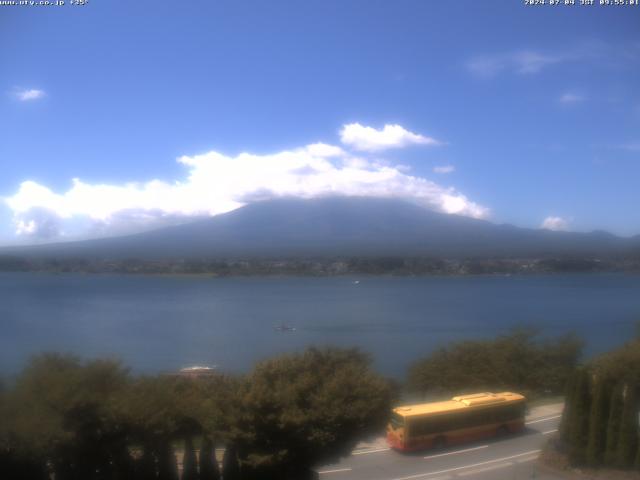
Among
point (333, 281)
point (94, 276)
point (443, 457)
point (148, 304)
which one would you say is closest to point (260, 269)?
point (333, 281)

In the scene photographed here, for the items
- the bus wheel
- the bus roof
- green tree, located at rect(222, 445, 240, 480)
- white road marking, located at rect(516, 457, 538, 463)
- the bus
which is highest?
green tree, located at rect(222, 445, 240, 480)

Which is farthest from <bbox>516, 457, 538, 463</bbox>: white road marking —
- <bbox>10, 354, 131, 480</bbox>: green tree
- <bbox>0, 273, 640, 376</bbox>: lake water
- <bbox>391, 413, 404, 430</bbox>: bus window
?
<bbox>0, 273, 640, 376</bbox>: lake water

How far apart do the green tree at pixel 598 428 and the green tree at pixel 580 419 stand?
7 cm

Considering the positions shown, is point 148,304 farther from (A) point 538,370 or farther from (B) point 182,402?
(B) point 182,402

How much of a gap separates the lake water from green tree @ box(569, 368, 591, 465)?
825 cm

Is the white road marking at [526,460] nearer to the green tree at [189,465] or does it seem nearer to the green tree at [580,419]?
the green tree at [580,419]

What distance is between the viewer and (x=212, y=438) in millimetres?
4797

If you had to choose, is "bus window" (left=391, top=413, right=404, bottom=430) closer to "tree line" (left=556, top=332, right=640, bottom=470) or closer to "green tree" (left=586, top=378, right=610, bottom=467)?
"tree line" (left=556, top=332, right=640, bottom=470)

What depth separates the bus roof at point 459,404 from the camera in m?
6.65

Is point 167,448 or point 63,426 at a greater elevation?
point 63,426

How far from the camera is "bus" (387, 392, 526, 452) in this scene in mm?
6484

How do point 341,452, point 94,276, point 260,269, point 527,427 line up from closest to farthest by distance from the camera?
1. point 341,452
2. point 527,427
3. point 94,276
4. point 260,269

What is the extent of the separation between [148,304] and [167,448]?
30166 millimetres

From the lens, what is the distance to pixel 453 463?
20.2ft
